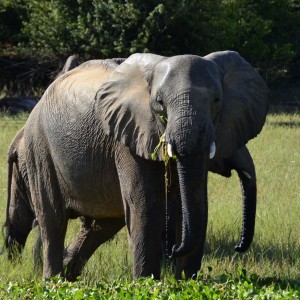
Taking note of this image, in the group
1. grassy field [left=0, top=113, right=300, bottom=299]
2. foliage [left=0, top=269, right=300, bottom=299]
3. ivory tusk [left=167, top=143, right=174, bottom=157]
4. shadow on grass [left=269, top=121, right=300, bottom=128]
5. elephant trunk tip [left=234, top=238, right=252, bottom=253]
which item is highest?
ivory tusk [left=167, top=143, right=174, bottom=157]

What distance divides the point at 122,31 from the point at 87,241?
15.6 meters

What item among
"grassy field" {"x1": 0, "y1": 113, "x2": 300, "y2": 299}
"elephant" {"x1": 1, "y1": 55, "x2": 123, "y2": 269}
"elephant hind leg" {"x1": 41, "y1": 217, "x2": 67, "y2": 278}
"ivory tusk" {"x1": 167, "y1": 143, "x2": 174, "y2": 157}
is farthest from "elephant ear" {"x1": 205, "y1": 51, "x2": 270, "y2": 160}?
"elephant" {"x1": 1, "y1": 55, "x2": 123, "y2": 269}

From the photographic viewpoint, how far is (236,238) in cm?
1007

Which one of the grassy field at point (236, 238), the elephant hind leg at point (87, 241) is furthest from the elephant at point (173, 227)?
the grassy field at point (236, 238)

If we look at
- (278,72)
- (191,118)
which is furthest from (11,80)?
(191,118)

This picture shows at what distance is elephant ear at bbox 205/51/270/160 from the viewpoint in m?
7.20

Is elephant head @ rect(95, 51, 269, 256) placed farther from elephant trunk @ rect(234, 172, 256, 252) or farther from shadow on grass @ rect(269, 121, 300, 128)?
shadow on grass @ rect(269, 121, 300, 128)

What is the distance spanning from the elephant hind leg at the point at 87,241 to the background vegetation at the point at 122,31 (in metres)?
14.5

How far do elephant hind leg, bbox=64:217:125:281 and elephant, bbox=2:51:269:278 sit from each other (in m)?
0.04

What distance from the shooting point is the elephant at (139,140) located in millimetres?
6598

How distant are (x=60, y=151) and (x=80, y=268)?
47.6 inches

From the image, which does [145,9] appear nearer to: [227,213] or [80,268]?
[227,213]

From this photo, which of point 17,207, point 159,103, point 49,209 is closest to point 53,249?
point 49,209

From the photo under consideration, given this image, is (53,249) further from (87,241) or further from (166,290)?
(166,290)
